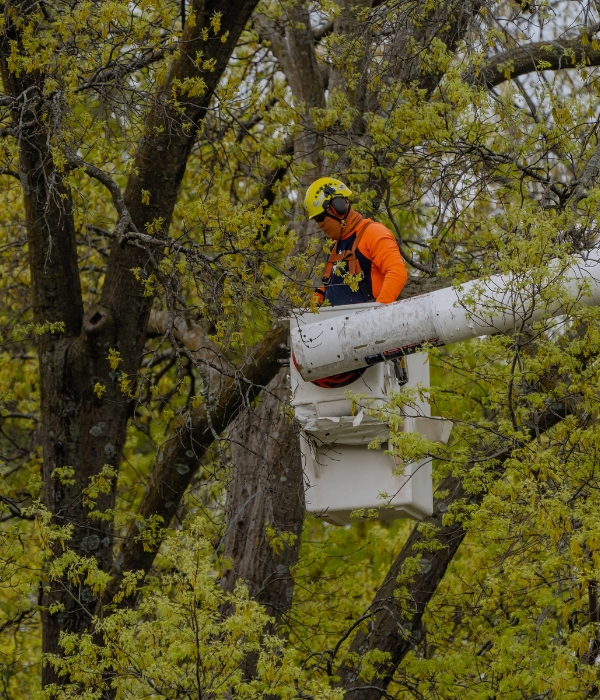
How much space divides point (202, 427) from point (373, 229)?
173cm

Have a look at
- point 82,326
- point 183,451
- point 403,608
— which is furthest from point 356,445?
point 82,326

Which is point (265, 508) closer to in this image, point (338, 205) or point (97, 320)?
point (97, 320)

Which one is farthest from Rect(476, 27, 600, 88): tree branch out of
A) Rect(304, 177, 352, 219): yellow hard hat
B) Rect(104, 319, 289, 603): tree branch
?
Rect(104, 319, 289, 603): tree branch

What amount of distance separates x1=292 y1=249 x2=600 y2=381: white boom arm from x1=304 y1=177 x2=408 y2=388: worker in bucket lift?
52cm

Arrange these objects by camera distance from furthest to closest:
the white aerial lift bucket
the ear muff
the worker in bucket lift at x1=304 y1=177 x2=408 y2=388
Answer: the ear muff
the worker in bucket lift at x1=304 y1=177 x2=408 y2=388
the white aerial lift bucket

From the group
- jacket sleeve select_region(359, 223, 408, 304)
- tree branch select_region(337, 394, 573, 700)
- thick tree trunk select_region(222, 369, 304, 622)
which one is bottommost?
tree branch select_region(337, 394, 573, 700)

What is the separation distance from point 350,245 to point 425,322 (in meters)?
1.05

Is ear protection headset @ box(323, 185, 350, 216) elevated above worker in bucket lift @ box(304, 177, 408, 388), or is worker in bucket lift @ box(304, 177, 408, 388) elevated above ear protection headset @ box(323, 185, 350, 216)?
ear protection headset @ box(323, 185, 350, 216)

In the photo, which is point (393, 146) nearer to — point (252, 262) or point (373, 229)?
point (373, 229)

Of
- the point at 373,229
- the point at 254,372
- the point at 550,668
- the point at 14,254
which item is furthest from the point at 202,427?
the point at 14,254

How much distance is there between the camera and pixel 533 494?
5.47m

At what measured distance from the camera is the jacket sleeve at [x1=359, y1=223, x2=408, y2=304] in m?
6.42

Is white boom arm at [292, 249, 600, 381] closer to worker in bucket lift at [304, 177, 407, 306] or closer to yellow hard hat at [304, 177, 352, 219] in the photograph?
worker in bucket lift at [304, 177, 407, 306]

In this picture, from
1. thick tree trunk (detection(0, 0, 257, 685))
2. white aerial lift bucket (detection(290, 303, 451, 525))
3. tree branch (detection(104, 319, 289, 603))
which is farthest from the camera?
tree branch (detection(104, 319, 289, 603))
